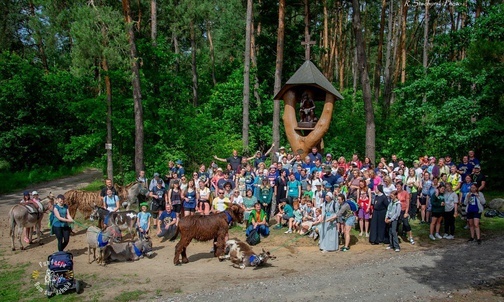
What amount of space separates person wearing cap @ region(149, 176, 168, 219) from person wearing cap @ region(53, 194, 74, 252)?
3043 millimetres

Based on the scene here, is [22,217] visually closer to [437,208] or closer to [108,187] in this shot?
[108,187]

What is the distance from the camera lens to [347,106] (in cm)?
2472

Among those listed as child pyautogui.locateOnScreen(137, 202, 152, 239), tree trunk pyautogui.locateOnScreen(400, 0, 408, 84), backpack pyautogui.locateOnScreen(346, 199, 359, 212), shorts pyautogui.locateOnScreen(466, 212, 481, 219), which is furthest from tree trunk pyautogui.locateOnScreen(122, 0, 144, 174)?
tree trunk pyautogui.locateOnScreen(400, 0, 408, 84)

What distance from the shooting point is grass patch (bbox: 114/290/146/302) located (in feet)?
26.9

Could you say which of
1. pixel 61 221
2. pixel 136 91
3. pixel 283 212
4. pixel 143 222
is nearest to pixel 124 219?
pixel 143 222

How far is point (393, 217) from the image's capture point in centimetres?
1102

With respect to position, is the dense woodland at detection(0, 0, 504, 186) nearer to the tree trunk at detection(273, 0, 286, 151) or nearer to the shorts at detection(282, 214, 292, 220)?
the tree trunk at detection(273, 0, 286, 151)

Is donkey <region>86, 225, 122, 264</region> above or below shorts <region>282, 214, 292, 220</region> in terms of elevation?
below

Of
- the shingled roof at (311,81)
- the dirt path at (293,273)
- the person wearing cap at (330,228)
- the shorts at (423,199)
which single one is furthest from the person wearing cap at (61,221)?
the shorts at (423,199)

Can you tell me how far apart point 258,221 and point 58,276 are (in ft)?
19.0

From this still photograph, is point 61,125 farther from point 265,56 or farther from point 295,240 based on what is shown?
point 295,240

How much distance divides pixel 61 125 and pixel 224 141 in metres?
12.7

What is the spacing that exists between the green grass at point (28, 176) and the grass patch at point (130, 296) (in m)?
16.0

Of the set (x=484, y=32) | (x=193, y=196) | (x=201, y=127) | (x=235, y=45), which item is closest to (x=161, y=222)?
(x=193, y=196)
